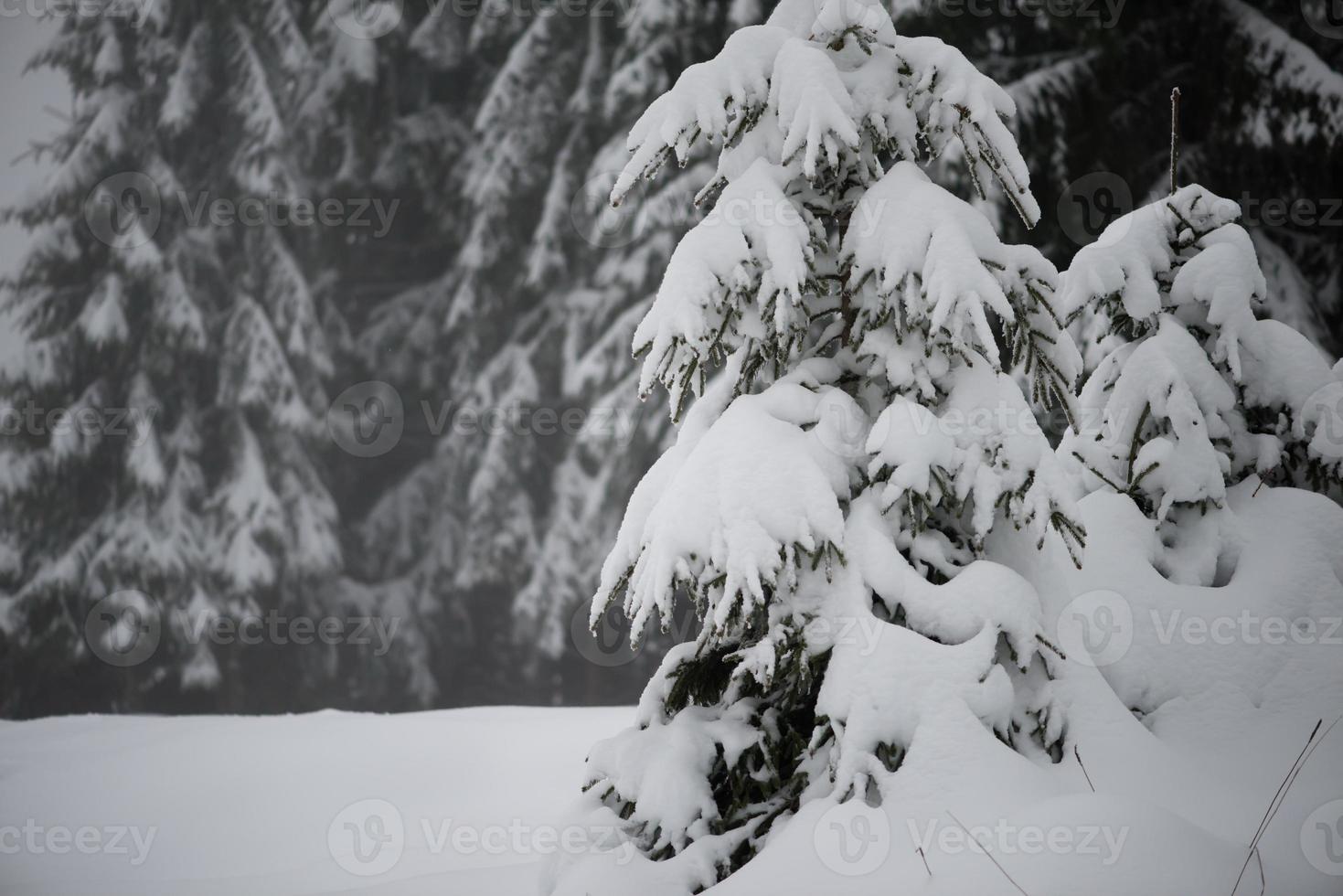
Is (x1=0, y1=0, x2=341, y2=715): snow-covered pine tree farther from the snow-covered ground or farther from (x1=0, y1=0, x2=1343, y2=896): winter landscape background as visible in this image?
the snow-covered ground

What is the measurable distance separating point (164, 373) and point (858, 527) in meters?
15.1

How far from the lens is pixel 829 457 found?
293 centimetres

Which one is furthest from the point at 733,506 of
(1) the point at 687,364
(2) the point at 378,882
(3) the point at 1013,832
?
(2) the point at 378,882

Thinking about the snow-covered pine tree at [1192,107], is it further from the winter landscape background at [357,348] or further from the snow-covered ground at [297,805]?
the snow-covered ground at [297,805]

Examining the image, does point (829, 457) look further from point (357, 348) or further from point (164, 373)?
point (357, 348)

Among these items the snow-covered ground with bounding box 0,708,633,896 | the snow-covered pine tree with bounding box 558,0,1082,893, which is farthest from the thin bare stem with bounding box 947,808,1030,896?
the snow-covered ground with bounding box 0,708,633,896

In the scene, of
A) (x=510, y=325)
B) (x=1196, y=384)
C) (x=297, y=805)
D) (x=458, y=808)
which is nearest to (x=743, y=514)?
(x=1196, y=384)

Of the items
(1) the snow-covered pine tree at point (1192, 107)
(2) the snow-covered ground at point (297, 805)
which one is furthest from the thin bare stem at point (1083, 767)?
(1) the snow-covered pine tree at point (1192, 107)

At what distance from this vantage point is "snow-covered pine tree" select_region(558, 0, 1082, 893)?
2.75 metres

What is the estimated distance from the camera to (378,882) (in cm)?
418

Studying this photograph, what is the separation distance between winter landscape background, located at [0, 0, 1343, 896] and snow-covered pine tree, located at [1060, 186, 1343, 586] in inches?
0.6

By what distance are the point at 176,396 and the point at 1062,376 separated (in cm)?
1526

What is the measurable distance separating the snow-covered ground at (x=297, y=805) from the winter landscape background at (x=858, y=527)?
4cm

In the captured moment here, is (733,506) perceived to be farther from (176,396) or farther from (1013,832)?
(176,396)
